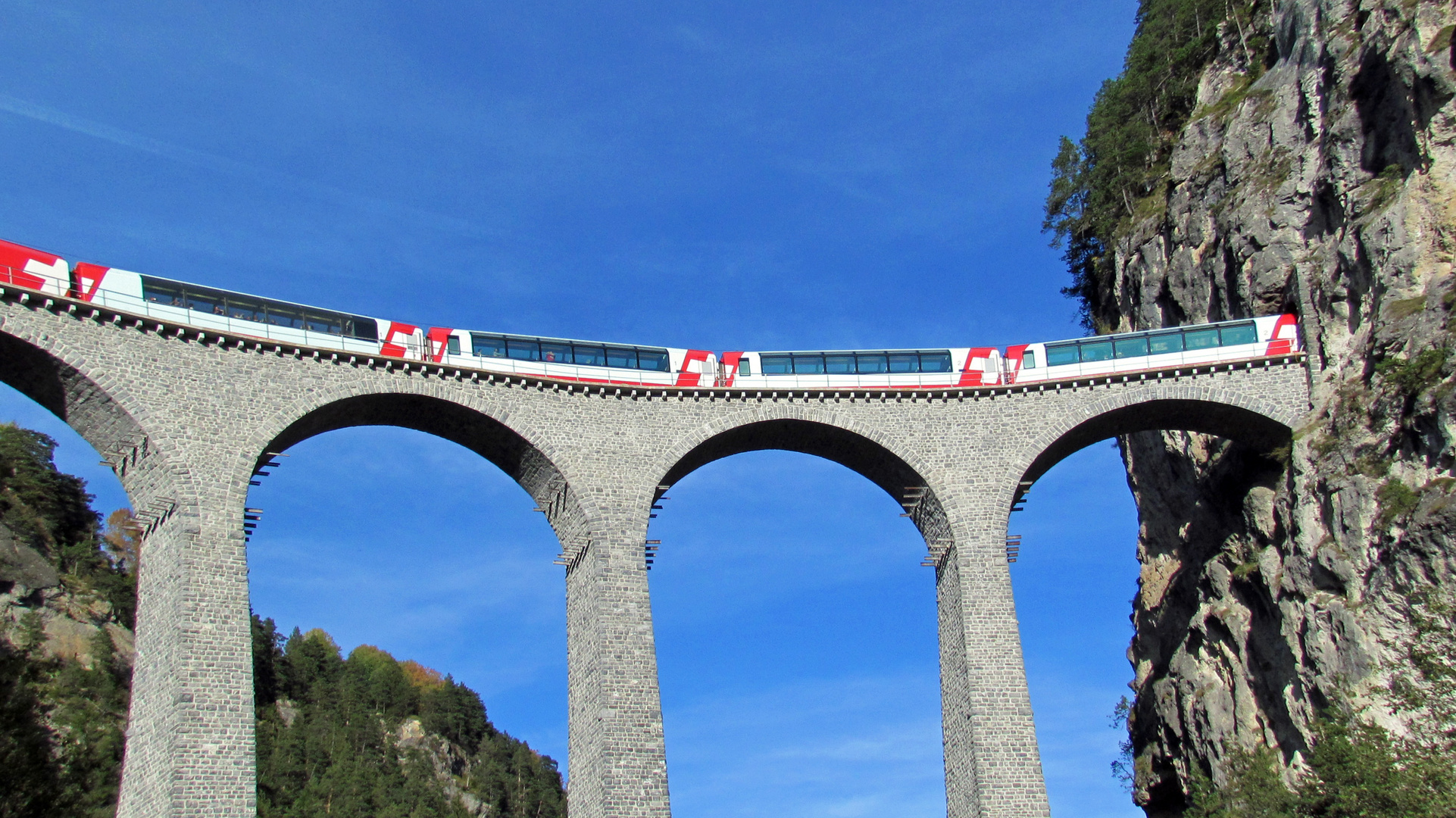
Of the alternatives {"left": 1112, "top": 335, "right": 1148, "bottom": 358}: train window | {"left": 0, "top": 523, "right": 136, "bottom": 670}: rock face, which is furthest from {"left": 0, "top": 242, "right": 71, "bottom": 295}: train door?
{"left": 1112, "top": 335, "right": 1148, "bottom": 358}: train window

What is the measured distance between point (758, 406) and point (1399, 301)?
67.0 ft

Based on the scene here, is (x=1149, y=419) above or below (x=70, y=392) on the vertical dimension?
above

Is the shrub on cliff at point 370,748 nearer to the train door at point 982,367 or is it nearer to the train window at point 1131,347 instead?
the train door at point 982,367

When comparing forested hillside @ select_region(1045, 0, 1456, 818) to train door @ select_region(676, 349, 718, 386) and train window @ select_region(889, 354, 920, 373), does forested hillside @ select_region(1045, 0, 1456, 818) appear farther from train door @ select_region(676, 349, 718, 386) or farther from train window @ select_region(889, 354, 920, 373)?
train door @ select_region(676, 349, 718, 386)

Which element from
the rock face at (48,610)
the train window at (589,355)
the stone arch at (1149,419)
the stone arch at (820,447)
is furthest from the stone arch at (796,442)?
the rock face at (48,610)

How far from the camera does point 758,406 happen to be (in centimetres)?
4288

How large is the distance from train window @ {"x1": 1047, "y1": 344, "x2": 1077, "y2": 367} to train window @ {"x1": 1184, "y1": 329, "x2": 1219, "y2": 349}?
12.5 ft

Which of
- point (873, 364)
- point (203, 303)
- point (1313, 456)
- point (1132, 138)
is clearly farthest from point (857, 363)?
point (1132, 138)

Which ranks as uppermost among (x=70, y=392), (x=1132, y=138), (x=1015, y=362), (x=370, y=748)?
(x=1132, y=138)

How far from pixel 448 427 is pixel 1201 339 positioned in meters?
25.4

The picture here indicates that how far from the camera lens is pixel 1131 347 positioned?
4503cm

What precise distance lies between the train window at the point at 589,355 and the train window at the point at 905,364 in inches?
386

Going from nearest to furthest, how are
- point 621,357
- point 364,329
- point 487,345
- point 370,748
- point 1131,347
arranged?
point 364,329, point 487,345, point 621,357, point 1131,347, point 370,748

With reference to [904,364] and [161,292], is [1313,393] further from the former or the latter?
[161,292]
